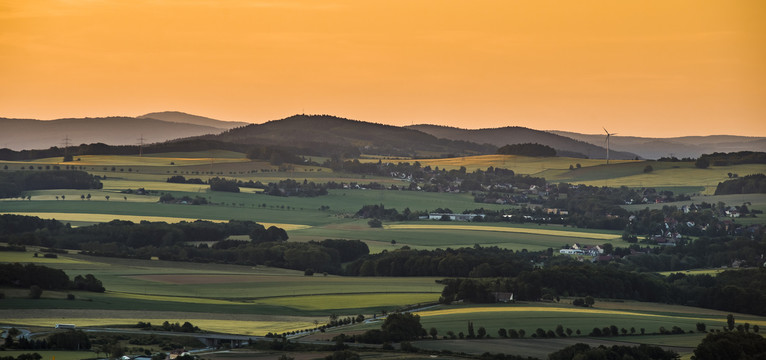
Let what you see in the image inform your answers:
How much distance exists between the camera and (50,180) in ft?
541

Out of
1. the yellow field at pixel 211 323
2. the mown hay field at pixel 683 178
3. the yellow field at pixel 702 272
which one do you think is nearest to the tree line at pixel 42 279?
the yellow field at pixel 211 323

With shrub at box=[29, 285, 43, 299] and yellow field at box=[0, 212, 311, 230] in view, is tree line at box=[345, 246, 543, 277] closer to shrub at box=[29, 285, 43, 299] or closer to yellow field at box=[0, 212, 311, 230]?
yellow field at box=[0, 212, 311, 230]

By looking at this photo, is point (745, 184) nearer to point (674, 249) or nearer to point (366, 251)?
point (674, 249)

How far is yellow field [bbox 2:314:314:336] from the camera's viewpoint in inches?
3076

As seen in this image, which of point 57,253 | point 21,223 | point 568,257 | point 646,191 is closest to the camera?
point 57,253

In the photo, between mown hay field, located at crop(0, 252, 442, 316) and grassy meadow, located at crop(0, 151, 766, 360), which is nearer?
grassy meadow, located at crop(0, 151, 766, 360)

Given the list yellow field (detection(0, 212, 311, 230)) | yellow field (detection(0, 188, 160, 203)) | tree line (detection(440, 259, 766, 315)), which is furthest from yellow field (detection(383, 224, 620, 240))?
tree line (detection(440, 259, 766, 315))

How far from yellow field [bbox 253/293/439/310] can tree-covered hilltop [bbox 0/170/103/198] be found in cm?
7401

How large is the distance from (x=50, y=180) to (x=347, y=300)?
81461mm

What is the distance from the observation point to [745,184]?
17400cm

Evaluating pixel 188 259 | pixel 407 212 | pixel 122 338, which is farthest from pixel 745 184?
pixel 122 338

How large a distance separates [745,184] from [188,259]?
278 feet

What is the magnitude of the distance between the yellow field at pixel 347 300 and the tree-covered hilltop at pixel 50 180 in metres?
74.0

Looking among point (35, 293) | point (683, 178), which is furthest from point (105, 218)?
point (683, 178)
